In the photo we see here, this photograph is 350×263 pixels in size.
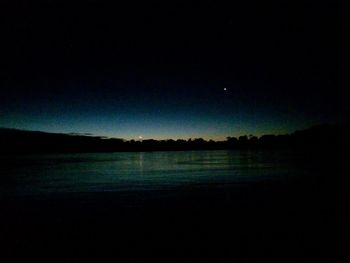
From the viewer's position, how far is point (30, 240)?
45.1 ft

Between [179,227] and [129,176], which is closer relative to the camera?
[179,227]

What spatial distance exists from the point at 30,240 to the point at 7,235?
141 centimetres

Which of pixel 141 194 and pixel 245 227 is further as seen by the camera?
pixel 141 194

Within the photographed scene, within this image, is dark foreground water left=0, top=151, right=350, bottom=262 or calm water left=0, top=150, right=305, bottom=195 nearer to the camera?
dark foreground water left=0, top=151, right=350, bottom=262

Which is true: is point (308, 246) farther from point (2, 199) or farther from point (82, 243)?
point (2, 199)

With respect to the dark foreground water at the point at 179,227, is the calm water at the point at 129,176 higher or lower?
higher

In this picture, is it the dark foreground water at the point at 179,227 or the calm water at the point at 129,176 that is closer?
the dark foreground water at the point at 179,227

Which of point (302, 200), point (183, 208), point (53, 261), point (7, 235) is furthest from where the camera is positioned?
point (302, 200)

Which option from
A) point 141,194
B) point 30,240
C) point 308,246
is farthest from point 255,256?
point 141,194

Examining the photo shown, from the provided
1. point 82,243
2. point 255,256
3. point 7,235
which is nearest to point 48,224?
point 7,235

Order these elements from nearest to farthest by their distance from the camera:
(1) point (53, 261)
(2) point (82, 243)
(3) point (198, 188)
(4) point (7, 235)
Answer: (1) point (53, 261) → (2) point (82, 243) → (4) point (7, 235) → (3) point (198, 188)

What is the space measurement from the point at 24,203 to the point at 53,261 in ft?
42.5

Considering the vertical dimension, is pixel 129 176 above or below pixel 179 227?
above

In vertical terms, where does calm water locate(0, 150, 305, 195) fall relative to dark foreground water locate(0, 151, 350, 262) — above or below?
above
